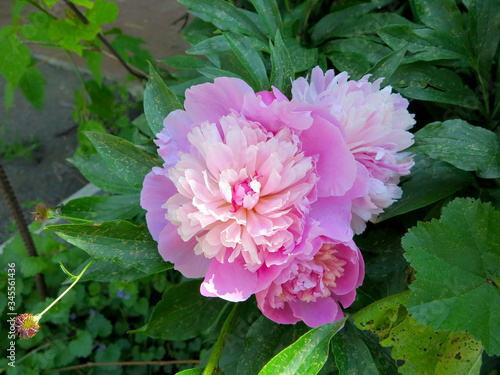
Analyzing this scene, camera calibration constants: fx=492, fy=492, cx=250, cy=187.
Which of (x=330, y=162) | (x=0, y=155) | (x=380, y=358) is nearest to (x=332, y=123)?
(x=330, y=162)

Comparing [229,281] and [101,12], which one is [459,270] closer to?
[229,281]

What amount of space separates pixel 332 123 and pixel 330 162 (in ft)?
0.12

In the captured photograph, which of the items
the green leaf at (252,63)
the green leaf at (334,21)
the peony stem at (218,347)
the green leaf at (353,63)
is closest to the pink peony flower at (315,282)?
the peony stem at (218,347)

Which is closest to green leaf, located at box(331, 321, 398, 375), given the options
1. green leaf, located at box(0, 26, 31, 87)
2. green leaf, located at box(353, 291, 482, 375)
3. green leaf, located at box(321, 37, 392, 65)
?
green leaf, located at box(353, 291, 482, 375)

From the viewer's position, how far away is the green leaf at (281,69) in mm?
533

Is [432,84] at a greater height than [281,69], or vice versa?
[281,69]

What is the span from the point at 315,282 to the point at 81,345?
3.01 ft

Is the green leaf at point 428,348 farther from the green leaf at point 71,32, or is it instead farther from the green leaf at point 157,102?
the green leaf at point 71,32

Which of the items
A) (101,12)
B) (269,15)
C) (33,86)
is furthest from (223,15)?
(33,86)

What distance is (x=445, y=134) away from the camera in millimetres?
567

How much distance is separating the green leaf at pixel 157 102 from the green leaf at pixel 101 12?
66 cm

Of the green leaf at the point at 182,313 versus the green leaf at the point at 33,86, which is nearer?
the green leaf at the point at 182,313

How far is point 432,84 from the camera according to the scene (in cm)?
68

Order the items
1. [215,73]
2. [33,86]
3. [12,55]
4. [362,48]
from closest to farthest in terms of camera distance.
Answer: [215,73] < [362,48] < [12,55] < [33,86]
